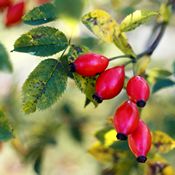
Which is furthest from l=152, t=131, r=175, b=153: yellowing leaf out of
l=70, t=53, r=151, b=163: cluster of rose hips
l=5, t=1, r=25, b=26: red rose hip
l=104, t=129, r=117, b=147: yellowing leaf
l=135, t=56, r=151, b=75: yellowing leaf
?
l=5, t=1, r=25, b=26: red rose hip

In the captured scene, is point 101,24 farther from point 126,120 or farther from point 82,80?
point 126,120

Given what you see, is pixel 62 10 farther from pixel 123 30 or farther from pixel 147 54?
pixel 147 54

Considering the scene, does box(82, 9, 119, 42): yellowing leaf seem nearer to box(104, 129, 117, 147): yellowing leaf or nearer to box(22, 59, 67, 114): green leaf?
box(22, 59, 67, 114): green leaf

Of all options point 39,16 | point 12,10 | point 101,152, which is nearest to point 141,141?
point 39,16

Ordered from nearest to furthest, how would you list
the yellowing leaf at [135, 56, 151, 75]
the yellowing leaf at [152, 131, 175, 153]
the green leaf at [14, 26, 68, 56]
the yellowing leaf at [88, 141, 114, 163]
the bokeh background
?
the green leaf at [14, 26, 68, 56] → the yellowing leaf at [135, 56, 151, 75] → the yellowing leaf at [152, 131, 175, 153] → the yellowing leaf at [88, 141, 114, 163] → the bokeh background

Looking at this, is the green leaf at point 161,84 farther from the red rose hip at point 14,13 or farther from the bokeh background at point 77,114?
the red rose hip at point 14,13

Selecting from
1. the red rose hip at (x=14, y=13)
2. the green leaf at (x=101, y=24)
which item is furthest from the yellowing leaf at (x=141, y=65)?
the red rose hip at (x=14, y=13)
